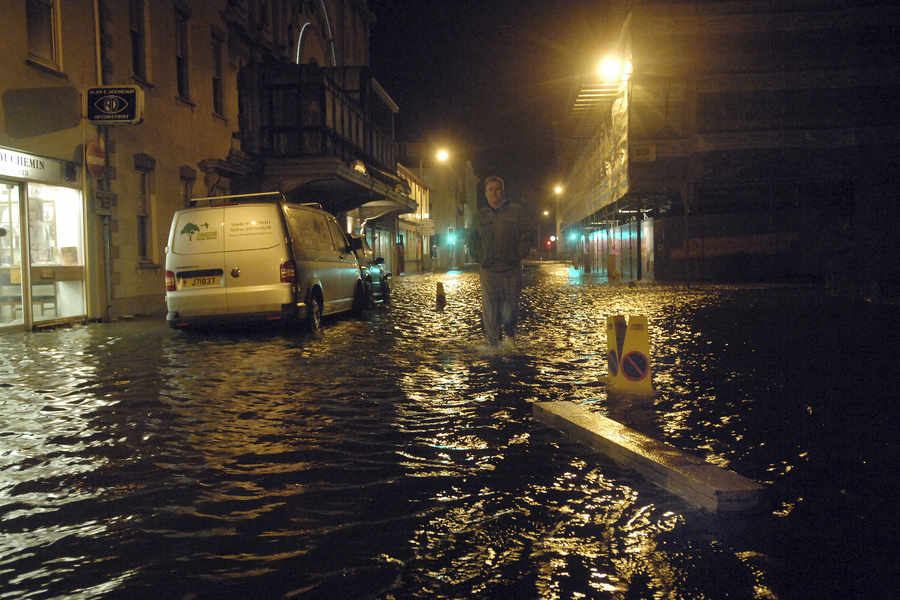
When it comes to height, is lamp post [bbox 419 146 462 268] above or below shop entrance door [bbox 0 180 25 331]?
above

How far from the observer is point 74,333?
12508 mm

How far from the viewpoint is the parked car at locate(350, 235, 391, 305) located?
50.8 ft

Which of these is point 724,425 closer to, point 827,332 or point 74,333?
point 827,332

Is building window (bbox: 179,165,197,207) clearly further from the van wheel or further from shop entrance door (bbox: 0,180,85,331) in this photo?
the van wheel

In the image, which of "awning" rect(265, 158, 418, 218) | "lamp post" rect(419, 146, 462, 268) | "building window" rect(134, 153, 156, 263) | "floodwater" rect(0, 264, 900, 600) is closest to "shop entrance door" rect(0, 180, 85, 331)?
"building window" rect(134, 153, 156, 263)

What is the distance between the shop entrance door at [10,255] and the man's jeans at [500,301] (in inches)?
329

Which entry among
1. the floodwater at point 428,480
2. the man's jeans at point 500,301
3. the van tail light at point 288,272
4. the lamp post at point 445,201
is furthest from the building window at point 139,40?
the lamp post at point 445,201

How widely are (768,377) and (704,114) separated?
22137 millimetres

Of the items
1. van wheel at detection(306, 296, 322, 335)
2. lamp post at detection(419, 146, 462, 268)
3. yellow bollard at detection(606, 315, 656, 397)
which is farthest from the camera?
lamp post at detection(419, 146, 462, 268)

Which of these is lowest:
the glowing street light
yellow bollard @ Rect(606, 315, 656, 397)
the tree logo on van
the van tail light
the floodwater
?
the floodwater

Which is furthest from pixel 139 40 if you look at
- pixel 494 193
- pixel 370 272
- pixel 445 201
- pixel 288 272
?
pixel 445 201

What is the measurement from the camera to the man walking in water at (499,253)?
9195mm

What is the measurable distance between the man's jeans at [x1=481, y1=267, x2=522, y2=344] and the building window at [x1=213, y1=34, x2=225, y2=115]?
14.2 meters

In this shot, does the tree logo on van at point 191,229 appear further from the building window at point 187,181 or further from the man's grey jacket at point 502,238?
the building window at point 187,181
